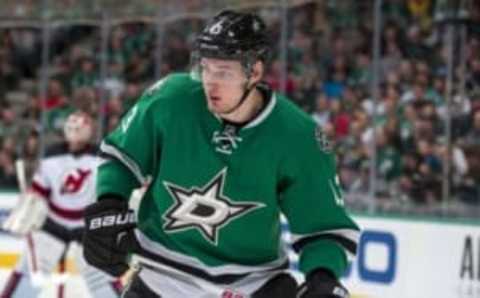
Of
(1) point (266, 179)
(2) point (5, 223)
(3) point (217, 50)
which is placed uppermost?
(3) point (217, 50)

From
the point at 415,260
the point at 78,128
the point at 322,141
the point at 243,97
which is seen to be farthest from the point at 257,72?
the point at 78,128

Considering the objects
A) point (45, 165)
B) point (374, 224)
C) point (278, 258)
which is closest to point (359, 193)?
point (374, 224)

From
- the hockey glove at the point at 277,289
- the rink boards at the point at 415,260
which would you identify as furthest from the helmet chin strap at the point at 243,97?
the rink boards at the point at 415,260

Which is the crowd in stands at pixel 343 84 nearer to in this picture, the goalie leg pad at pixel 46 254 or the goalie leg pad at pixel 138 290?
the goalie leg pad at pixel 46 254

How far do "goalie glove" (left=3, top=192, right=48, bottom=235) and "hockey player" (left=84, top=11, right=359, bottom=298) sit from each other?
378 cm

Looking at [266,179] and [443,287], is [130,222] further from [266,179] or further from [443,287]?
[443,287]

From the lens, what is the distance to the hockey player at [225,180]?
7.57 ft

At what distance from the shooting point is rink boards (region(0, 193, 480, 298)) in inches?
200

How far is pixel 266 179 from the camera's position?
2357 mm

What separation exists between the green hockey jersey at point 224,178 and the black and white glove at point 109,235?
0.07 m

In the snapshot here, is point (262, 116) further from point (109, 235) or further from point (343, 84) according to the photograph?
point (343, 84)

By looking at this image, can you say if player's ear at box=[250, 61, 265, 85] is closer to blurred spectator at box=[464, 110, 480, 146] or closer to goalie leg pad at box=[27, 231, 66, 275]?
blurred spectator at box=[464, 110, 480, 146]

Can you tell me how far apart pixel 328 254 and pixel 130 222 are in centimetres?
38

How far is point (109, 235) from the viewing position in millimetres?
2230
